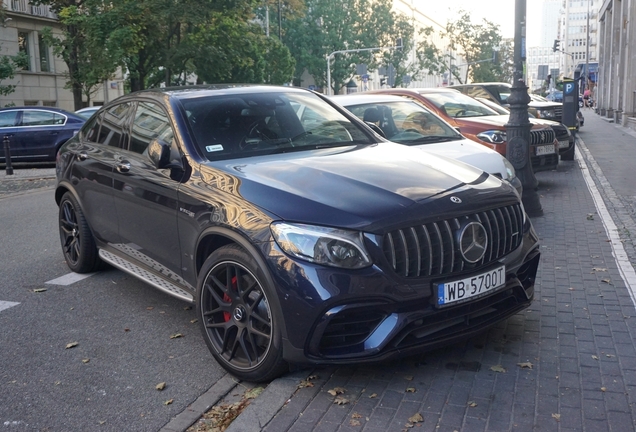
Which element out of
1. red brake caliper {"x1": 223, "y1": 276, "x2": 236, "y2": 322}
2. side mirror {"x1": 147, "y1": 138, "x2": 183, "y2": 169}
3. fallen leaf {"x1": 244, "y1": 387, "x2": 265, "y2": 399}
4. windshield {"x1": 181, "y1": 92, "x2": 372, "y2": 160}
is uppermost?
windshield {"x1": 181, "y1": 92, "x2": 372, "y2": 160}

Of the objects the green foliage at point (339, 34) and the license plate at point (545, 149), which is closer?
the license plate at point (545, 149)

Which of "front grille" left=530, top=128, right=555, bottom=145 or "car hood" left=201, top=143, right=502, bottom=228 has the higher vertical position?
"car hood" left=201, top=143, right=502, bottom=228

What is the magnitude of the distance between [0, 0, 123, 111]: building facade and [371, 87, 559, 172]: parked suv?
27.5 metres

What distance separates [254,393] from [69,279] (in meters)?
3.20

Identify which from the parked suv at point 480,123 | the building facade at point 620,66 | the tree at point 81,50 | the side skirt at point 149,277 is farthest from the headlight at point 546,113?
the side skirt at point 149,277

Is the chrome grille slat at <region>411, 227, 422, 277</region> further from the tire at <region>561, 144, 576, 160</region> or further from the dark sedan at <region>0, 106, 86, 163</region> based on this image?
the dark sedan at <region>0, 106, 86, 163</region>

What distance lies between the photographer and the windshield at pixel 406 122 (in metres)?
8.86

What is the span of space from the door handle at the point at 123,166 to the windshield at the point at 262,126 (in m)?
0.65

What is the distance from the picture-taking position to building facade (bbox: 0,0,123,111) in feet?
119

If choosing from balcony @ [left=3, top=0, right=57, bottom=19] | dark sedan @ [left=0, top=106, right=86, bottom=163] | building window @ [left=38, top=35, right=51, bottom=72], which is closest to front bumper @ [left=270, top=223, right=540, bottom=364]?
dark sedan @ [left=0, top=106, right=86, bottom=163]

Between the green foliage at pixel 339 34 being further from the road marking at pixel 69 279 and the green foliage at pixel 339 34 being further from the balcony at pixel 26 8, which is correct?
the road marking at pixel 69 279

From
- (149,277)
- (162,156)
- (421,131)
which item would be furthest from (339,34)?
(162,156)

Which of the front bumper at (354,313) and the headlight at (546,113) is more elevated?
the headlight at (546,113)

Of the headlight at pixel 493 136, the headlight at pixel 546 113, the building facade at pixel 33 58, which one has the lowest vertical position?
the headlight at pixel 546 113
